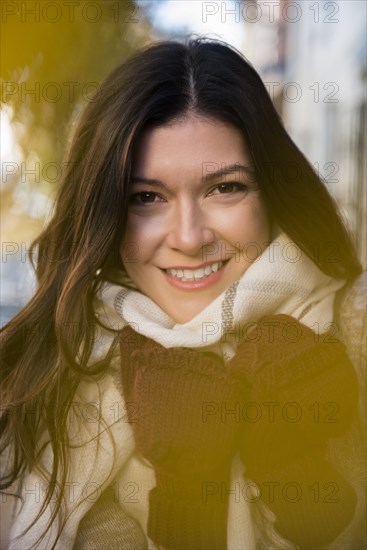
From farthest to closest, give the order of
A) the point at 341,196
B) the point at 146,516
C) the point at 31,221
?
the point at 341,196
the point at 31,221
the point at 146,516

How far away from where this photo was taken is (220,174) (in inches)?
42.4

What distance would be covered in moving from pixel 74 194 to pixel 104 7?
39 cm

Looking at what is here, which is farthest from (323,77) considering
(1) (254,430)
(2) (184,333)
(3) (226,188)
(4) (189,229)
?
(1) (254,430)

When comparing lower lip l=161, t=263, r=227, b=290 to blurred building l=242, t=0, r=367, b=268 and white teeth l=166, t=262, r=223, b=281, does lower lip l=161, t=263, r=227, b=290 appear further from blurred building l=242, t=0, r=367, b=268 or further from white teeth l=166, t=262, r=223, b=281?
blurred building l=242, t=0, r=367, b=268

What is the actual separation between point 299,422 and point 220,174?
45cm

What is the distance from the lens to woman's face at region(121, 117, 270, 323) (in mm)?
1075

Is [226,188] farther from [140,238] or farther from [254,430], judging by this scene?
[254,430]

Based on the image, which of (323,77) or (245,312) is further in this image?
(323,77)

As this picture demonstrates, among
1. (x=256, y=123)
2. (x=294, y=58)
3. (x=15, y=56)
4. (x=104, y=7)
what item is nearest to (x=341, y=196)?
(x=294, y=58)

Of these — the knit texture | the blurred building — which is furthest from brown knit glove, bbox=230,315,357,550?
the blurred building

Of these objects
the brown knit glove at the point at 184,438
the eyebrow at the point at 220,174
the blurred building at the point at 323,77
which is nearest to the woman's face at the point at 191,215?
the eyebrow at the point at 220,174

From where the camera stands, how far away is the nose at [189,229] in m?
1.07

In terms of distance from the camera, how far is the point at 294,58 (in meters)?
1.52

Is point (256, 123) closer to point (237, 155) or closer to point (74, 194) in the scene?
point (237, 155)
